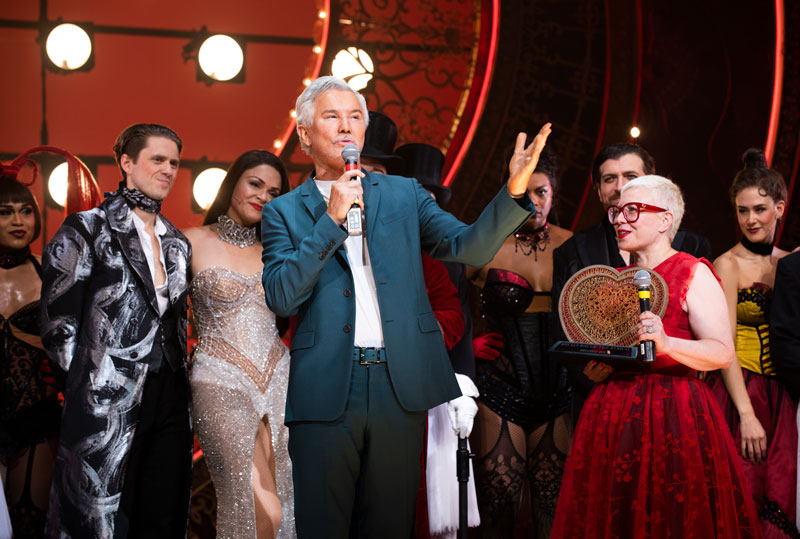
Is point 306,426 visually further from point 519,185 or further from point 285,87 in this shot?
point 285,87

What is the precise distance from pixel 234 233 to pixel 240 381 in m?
0.61

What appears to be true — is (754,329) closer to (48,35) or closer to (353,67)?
(353,67)

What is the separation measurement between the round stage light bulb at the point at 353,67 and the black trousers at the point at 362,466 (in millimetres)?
2793

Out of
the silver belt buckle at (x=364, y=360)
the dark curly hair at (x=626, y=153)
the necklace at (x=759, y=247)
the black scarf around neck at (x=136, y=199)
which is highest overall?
the dark curly hair at (x=626, y=153)

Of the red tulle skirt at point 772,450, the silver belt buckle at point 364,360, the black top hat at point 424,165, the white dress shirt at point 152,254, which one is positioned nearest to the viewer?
the silver belt buckle at point 364,360

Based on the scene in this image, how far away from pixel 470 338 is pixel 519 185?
1.42m

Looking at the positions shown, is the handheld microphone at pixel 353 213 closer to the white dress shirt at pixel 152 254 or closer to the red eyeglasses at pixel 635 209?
the red eyeglasses at pixel 635 209

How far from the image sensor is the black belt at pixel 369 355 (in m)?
2.01

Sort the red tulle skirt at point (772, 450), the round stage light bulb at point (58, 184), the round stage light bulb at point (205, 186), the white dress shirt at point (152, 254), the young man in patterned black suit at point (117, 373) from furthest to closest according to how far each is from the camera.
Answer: the round stage light bulb at point (205, 186) < the round stage light bulb at point (58, 184) < the red tulle skirt at point (772, 450) < the white dress shirt at point (152, 254) < the young man in patterned black suit at point (117, 373)

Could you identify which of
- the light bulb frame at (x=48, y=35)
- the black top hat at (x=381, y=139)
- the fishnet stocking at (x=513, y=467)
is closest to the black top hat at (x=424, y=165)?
the black top hat at (x=381, y=139)

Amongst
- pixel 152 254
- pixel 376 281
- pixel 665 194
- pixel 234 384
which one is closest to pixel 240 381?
pixel 234 384

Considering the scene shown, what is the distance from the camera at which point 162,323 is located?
300cm

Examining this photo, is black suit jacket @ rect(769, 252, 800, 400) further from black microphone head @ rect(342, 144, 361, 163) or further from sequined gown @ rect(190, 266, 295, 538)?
black microphone head @ rect(342, 144, 361, 163)

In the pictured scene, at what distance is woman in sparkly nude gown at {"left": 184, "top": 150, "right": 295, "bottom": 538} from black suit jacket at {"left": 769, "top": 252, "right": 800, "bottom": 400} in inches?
74.4
